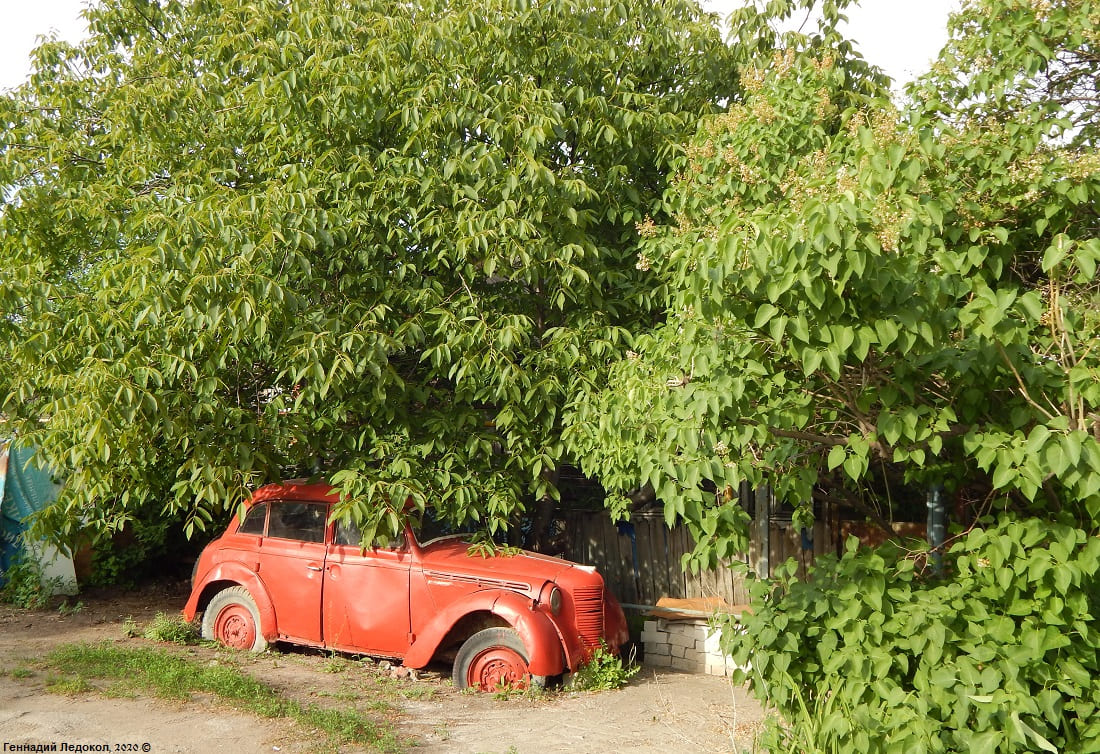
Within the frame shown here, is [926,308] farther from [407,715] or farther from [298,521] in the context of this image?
[298,521]

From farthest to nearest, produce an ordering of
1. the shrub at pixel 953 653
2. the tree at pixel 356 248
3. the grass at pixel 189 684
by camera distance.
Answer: the tree at pixel 356 248
the grass at pixel 189 684
the shrub at pixel 953 653

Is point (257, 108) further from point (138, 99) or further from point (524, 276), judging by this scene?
point (524, 276)

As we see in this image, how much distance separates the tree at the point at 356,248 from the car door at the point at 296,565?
48cm

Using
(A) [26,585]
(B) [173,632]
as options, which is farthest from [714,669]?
(A) [26,585]

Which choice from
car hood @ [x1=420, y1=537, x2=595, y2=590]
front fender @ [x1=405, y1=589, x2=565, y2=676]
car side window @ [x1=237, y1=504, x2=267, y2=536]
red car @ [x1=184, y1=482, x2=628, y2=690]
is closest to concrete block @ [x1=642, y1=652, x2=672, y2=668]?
red car @ [x1=184, y1=482, x2=628, y2=690]

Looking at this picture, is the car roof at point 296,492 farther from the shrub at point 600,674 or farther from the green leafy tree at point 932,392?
the green leafy tree at point 932,392

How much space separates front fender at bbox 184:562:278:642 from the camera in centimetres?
723

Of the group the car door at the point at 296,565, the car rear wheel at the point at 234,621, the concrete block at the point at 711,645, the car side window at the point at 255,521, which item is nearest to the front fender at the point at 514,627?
the car door at the point at 296,565

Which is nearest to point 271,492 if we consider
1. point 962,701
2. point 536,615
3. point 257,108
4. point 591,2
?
point 536,615

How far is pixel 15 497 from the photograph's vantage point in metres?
10.1

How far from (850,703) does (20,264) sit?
794cm

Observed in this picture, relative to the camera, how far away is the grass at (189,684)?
5.22 metres

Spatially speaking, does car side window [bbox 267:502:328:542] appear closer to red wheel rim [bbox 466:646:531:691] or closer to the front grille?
red wheel rim [bbox 466:646:531:691]

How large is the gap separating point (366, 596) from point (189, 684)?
1.43 meters
